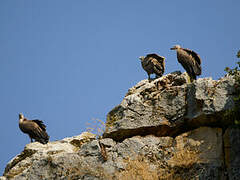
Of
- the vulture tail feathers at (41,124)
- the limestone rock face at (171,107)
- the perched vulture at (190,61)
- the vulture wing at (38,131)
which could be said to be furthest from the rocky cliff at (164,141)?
the vulture tail feathers at (41,124)

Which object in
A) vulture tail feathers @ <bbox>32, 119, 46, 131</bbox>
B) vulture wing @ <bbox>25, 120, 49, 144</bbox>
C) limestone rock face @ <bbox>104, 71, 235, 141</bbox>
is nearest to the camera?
limestone rock face @ <bbox>104, 71, 235, 141</bbox>

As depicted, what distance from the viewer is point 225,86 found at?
37.8 ft

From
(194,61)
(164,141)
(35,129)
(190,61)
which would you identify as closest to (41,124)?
(35,129)

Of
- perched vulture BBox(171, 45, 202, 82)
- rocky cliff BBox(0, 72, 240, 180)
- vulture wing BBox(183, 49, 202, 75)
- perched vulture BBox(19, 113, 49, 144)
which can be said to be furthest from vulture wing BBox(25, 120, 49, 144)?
vulture wing BBox(183, 49, 202, 75)

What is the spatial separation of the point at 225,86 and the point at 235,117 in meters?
1.11

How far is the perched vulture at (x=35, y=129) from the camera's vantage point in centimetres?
1472

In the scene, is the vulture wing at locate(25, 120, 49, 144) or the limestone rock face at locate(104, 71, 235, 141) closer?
the limestone rock face at locate(104, 71, 235, 141)

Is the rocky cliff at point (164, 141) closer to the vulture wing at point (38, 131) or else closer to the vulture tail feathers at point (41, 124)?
the vulture wing at point (38, 131)

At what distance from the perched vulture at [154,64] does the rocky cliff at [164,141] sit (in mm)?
2155

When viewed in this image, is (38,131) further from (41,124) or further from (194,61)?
(194,61)

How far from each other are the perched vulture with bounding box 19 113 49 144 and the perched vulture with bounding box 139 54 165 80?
4.65 m

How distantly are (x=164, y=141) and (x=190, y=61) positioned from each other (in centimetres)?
314

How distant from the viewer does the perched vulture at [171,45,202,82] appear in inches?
513

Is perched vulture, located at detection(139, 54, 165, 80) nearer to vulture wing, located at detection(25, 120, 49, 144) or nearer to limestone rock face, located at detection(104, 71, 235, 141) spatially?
limestone rock face, located at detection(104, 71, 235, 141)
